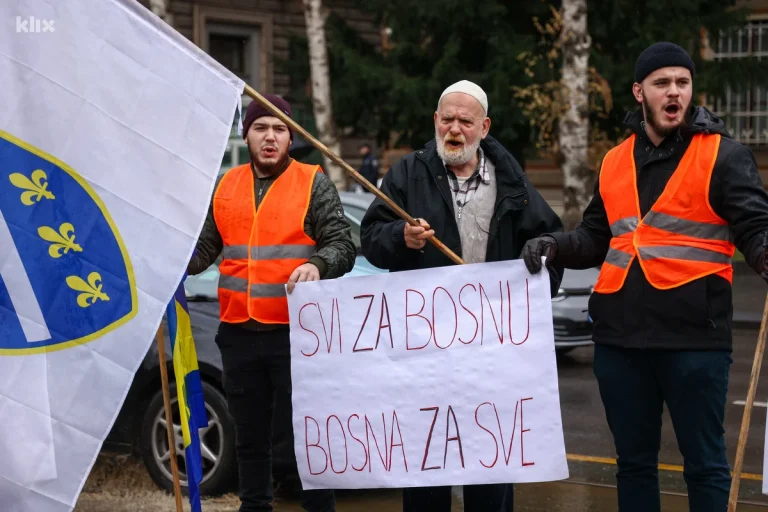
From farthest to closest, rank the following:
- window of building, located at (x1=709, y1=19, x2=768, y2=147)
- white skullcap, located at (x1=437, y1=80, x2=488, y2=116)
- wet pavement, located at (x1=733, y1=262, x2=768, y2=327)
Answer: window of building, located at (x1=709, y1=19, x2=768, y2=147) < wet pavement, located at (x1=733, y1=262, x2=768, y2=327) < white skullcap, located at (x1=437, y1=80, x2=488, y2=116)

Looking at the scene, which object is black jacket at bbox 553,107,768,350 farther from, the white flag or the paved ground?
the paved ground

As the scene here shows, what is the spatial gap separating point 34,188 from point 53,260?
22cm

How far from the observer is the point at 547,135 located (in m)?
19.9

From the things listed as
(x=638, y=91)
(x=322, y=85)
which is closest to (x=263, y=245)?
(x=638, y=91)

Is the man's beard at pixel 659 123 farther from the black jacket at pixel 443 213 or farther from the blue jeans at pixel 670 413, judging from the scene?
the blue jeans at pixel 670 413

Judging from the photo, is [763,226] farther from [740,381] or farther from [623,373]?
[740,381]

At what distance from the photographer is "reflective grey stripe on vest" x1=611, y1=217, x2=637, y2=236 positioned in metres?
4.28

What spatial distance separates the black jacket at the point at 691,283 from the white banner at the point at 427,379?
10.8 inches

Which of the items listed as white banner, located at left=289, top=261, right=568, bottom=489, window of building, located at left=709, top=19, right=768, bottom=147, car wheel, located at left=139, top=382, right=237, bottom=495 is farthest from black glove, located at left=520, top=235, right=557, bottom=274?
window of building, located at left=709, top=19, right=768, bottom=147

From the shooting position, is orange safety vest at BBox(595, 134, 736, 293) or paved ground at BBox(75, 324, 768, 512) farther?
paved ground at BBox(75, 324, 768, 512)

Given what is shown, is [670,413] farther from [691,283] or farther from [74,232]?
[74,232]

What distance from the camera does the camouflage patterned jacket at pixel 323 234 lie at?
187 inches

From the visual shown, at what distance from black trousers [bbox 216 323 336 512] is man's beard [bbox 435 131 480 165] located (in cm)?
96

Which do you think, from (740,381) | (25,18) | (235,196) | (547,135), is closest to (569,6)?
(547,135)
